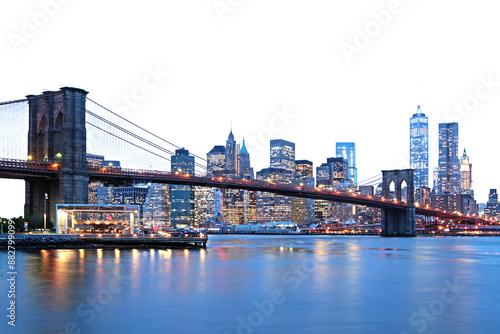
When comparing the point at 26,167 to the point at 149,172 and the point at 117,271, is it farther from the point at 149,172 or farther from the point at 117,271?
the point at 117,271

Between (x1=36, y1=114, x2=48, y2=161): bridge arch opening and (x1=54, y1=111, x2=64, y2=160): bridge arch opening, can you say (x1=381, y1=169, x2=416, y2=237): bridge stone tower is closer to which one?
(x1=54, y1=111, x2=64, y2=160): bridge arch opening

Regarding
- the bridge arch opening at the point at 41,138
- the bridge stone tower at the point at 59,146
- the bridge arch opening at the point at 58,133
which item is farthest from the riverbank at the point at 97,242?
the bridge arch opening at the point at 41,138

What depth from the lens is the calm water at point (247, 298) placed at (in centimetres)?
1925

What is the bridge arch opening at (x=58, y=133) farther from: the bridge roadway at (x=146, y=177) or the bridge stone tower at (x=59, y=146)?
the bridge roadway at (x=146, y=177)

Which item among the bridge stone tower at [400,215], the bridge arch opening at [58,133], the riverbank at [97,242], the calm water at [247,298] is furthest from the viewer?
the bridge stone tower at [400,215]

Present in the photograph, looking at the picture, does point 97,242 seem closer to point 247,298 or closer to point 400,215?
point 247,298

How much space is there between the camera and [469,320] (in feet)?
67.1

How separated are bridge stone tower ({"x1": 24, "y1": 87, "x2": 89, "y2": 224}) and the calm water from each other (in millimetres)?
24055

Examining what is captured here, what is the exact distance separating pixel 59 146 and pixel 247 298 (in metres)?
47.5

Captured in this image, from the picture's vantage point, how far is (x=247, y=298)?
25.1 m

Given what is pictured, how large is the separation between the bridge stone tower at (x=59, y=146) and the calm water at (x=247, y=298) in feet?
78.9

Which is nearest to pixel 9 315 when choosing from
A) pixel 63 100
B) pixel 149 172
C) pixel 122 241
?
pixel 122 241

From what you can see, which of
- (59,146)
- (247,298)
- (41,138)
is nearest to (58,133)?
(59,146)

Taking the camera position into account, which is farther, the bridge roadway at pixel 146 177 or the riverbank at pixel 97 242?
the bridge roadway at pixel 146 177
